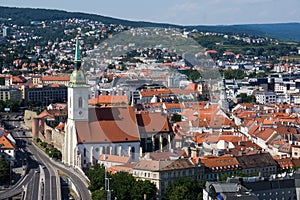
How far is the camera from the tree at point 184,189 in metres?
16.5

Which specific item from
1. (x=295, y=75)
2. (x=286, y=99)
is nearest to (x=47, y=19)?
(x=295, y=75)

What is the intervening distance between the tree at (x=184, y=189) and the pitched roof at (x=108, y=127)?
4.31 meters

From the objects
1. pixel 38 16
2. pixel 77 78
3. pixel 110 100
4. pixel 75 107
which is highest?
pixel 38 16

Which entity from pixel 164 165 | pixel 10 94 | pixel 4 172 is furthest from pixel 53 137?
pixel 10 94

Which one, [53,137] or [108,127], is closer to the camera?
[108,127]

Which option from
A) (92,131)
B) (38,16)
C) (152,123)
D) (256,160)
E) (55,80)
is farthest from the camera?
(38,16)

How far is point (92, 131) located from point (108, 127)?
48 cm

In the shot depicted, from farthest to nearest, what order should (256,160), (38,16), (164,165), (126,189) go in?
(38,16)
(256,160)
(164,165)
(126,189)

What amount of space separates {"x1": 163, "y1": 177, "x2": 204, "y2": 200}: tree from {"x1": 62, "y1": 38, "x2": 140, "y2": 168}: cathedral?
380 cm

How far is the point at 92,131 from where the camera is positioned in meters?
21.2

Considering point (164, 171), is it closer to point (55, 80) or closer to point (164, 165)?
point (164, 165)

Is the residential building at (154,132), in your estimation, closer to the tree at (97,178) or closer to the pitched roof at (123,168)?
the pitched roof at (123,168)

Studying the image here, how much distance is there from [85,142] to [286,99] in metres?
22.7

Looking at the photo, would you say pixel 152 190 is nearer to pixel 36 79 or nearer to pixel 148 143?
pixel 148 143
